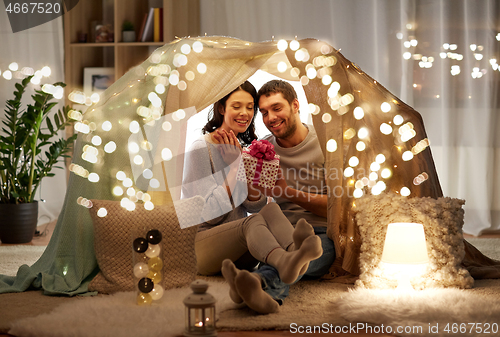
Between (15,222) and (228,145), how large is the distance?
1.63 m

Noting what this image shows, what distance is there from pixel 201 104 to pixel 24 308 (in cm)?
107

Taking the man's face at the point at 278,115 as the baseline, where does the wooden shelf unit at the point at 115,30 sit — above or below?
above

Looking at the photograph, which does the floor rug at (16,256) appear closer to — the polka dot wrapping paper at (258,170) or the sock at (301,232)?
the polka dot wrapping paper at (258,170)

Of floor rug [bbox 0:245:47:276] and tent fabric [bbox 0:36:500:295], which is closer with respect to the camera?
tent fabric [bbox 0:36:500:295]

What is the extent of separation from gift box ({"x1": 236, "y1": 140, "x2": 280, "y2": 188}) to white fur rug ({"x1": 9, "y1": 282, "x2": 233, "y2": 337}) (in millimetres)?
626

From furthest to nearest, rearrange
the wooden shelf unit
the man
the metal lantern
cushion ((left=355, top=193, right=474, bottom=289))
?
the wooden shelf unit, the man, cushion ((left=355, top=193, right=474, bottom=289)), the metal lantern

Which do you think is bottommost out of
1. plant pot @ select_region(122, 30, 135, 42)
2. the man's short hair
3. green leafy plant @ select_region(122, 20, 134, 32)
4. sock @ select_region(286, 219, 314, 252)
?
sock @ select_region(286, 219, 314, 252)

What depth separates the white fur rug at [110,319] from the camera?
150cm

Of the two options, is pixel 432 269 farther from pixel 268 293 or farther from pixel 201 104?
pixel 201 104

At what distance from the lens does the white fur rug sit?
1499mm

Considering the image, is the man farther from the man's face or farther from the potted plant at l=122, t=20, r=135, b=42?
the potted plant at l=122, t=20, r=135, b=42

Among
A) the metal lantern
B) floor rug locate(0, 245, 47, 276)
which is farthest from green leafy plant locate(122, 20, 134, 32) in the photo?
the metal lantern

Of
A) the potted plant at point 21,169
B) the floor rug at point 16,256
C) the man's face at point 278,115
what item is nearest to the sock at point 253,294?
the man's face at point 278,115

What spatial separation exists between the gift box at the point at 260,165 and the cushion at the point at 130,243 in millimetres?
420
